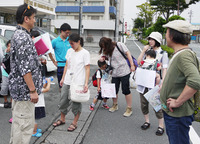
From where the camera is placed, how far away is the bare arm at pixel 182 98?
1.83 meters

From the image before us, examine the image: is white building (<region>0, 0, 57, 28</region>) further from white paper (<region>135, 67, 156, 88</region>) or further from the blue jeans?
the blue jeans

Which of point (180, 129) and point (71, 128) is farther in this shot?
point (71, 128)

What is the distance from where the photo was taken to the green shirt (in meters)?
1.80

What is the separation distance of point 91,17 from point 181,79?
44013 mm

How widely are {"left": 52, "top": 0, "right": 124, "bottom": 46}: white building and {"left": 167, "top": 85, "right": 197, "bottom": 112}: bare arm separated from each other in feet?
119

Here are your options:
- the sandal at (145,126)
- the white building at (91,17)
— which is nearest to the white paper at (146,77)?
the sandal at (145,126)

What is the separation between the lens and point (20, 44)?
2113mm

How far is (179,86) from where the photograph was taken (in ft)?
6.50

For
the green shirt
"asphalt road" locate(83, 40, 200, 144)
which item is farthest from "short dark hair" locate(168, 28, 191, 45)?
"asphalt road" locate(83, 40, 200, 144)

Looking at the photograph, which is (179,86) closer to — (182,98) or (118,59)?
(182,98)

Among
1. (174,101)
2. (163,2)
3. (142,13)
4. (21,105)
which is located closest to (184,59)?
(174,101)

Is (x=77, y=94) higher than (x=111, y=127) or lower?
higher

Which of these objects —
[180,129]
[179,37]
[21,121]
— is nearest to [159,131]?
[180,129]

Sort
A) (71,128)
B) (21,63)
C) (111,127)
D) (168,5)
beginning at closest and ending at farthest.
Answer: (21,63), (71,128), (111,127), (168,5)
